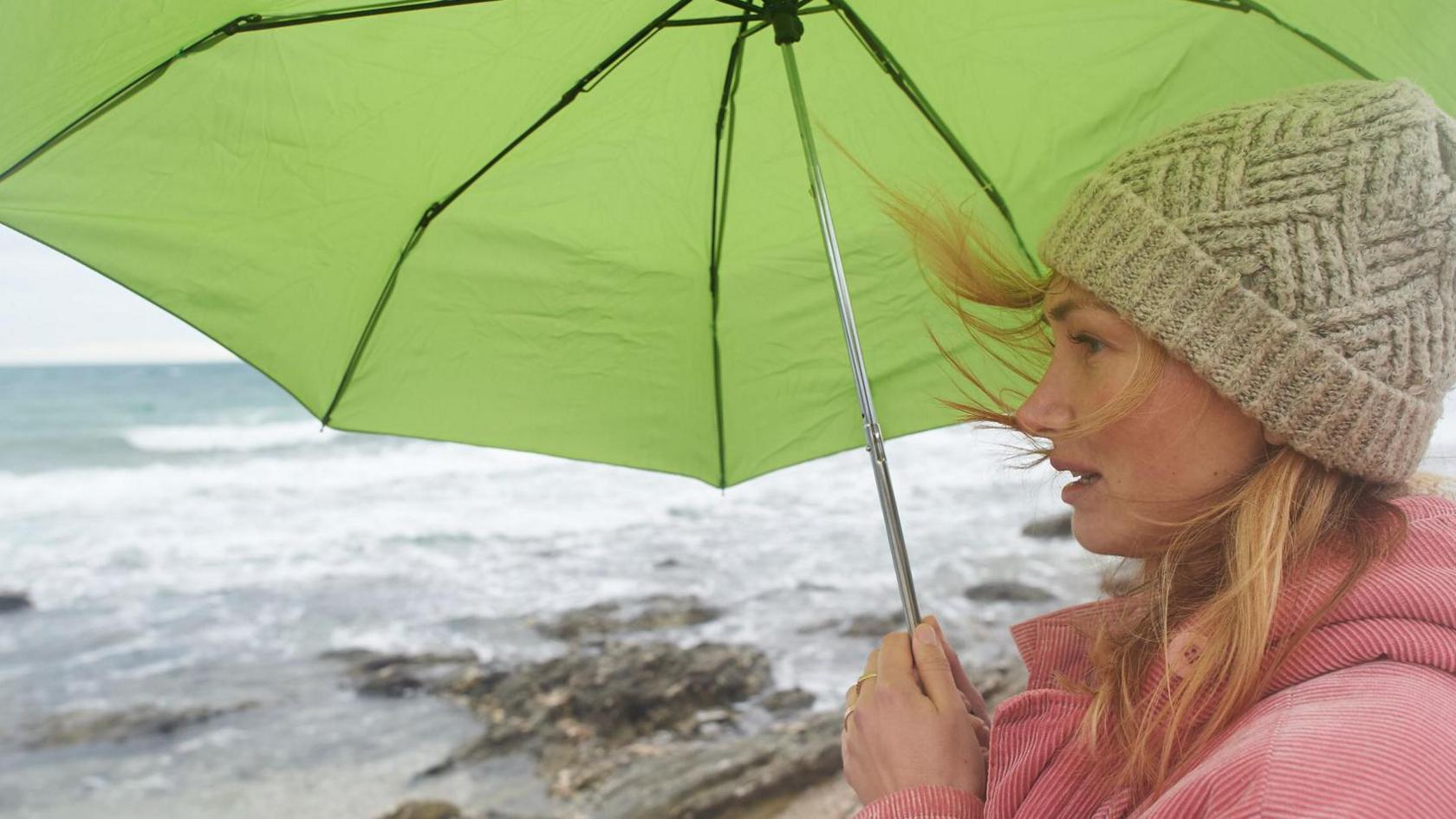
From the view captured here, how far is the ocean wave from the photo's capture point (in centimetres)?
2469

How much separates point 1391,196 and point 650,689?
21.1 feet

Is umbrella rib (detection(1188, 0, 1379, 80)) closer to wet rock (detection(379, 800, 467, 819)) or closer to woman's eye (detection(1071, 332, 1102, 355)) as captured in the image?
woman's eye (detection(1071, 332, 1102, 355))

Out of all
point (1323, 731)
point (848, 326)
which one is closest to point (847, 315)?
point (848, 326)

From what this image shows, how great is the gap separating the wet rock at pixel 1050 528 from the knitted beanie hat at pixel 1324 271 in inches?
436

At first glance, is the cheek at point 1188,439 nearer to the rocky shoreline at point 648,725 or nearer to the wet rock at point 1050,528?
the rocky shoreline at point 648,725

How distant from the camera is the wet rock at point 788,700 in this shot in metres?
7.20

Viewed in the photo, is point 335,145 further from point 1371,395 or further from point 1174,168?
point 1371,395

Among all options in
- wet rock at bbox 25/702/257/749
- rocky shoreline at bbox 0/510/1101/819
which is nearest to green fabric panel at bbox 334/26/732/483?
rocky shoreline at bbox 0/510/1101/819

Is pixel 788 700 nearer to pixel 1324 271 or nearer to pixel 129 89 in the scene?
pixel 129 89

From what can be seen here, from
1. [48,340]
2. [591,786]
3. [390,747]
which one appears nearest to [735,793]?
[591,786]

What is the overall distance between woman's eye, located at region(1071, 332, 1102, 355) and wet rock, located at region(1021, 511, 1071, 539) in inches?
430

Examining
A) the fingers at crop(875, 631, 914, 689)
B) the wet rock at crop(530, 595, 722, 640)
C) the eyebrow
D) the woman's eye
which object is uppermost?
the eyebrow

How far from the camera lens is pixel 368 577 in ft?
46.4

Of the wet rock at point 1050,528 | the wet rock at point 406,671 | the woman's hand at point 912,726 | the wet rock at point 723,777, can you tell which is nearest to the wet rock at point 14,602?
the wet rock at point 406,671
